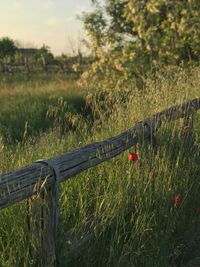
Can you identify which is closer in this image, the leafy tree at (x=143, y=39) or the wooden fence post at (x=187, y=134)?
the wooden fence post at (x=187, y=134)

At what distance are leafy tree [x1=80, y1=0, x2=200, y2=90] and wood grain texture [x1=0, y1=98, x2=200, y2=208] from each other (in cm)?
753

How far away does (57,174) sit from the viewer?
11.1ft

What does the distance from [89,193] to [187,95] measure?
3353 millimetres

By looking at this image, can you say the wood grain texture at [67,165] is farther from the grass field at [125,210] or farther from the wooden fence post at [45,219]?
the grass field at [125,210]

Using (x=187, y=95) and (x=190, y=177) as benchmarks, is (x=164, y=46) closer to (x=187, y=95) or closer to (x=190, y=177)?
(x=187, y=95)

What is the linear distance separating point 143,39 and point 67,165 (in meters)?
10.0

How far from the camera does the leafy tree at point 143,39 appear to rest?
41.7 ft

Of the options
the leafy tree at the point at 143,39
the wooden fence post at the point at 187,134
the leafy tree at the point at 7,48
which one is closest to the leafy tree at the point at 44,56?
the leafy tree at the point at 7,48

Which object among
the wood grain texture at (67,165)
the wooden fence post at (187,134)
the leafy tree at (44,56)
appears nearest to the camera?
the wood grain texture at (67,165)

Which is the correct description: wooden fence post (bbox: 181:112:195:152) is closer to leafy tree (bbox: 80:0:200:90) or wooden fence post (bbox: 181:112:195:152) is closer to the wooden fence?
the wooden fence

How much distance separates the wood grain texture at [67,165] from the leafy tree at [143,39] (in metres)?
7.53

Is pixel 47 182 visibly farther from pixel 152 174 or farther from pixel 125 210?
pixel 152 174

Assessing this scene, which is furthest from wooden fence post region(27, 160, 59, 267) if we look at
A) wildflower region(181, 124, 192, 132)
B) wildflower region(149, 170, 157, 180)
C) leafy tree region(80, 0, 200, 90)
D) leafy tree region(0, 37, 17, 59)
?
leafy tree region(0, 37, 17, 59)

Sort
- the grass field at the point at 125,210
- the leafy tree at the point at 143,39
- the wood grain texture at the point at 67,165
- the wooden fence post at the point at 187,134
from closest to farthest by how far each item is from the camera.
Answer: the wood grain texture at the point at 67,165 < the grass field at the point at 125,210 < the wooden fence post at the point at 187,134 < the leafy tree at the point at 143,39
